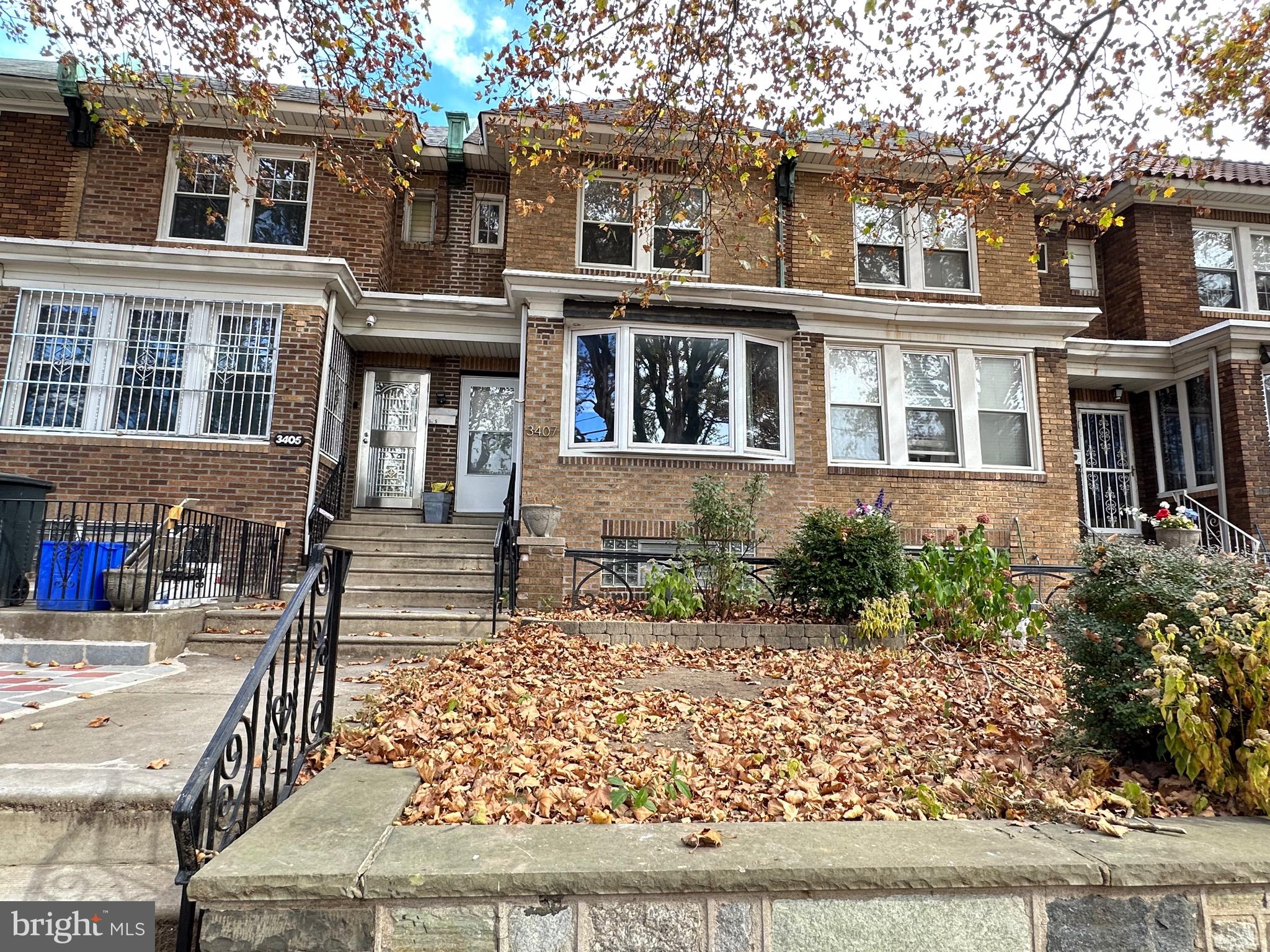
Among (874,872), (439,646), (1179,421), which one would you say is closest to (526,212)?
(439,646)

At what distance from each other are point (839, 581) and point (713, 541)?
1.47 m

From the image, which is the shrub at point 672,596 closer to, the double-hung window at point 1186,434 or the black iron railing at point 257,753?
the black iron railing at point 257,753

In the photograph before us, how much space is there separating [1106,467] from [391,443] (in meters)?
12.5

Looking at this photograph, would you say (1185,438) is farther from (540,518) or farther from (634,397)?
(540,518)

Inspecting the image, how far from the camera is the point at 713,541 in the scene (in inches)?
309

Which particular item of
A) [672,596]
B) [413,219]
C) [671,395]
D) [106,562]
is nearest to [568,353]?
[671,395]

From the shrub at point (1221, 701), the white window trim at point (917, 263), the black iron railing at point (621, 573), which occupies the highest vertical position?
the white window trim at point (917, 263)

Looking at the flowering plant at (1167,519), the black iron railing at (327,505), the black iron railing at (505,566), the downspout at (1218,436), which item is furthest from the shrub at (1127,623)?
the downspout at (1218,436)

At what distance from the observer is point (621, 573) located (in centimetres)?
930

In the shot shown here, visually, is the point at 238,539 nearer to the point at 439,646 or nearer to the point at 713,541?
the point at 439,646

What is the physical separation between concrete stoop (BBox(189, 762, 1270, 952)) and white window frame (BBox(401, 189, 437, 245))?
1119 cm

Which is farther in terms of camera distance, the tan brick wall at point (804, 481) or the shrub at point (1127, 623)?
the tan brick wall at point (804, 481)

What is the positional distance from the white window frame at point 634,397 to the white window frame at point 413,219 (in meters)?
3.89

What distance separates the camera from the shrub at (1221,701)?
8.46ft
